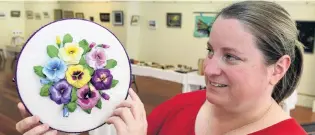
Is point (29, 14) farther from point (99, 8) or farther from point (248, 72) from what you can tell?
point (248, 72)

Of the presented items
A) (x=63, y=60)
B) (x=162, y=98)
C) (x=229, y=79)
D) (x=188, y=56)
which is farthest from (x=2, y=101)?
(x=229, y=79)

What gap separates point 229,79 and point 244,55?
77mm

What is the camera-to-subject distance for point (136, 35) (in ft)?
31.4

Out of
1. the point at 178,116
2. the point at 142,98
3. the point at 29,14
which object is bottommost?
the point at 142,98

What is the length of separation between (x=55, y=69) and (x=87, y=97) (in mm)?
138

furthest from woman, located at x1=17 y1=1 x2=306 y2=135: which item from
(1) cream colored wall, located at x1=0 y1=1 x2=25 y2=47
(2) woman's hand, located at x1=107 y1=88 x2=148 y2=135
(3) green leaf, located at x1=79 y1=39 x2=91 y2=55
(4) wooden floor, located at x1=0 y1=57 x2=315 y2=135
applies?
(1) cream colored wall, located at x1=0 y1=1 x2=25 y2=47

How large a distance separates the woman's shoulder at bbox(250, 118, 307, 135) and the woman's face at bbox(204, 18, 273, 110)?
115mm

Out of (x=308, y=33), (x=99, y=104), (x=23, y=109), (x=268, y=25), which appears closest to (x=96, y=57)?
(x=99, y=104)

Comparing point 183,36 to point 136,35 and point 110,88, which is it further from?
point 110,88

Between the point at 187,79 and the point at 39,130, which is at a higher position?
the point at 39,130

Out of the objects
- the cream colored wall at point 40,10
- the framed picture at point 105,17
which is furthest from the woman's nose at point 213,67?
the cream colored wall at point 40,10

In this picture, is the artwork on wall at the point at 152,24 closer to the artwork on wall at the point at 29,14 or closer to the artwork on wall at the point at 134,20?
the artwork on wall at the point at 134,20

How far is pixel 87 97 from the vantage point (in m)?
1.09

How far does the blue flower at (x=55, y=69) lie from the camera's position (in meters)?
1.04
